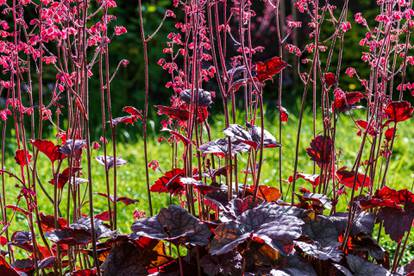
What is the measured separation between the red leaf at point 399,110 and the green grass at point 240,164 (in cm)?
195

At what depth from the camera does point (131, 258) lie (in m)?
2.26

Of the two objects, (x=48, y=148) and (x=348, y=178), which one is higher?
(x=48, y=148)

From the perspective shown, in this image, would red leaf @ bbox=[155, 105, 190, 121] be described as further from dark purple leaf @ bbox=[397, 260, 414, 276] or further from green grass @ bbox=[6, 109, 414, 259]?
green grass @ bbox=[6, 109, 414, 259]

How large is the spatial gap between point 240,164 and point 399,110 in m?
3.21

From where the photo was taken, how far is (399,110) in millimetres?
2248

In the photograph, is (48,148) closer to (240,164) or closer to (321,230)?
(321,230)

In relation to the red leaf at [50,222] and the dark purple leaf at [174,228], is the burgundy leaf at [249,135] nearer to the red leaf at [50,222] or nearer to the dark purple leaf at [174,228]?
the dark purple leaf at [174,228]

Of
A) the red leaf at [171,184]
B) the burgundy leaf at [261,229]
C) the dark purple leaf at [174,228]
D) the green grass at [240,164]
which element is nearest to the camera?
the burgundy leaf at [261,229]

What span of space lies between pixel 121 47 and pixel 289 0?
2.24 m

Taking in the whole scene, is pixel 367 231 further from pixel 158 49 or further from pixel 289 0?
pixel 289 0

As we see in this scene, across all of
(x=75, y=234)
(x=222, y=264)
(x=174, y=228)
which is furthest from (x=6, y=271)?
(x=222, y=264)

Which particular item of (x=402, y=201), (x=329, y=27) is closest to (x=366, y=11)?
(x=329, y=27)

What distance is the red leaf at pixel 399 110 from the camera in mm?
2232

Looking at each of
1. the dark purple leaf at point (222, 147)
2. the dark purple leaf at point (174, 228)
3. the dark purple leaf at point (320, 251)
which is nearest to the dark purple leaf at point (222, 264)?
the dark purple leaf at point (174, 228)
